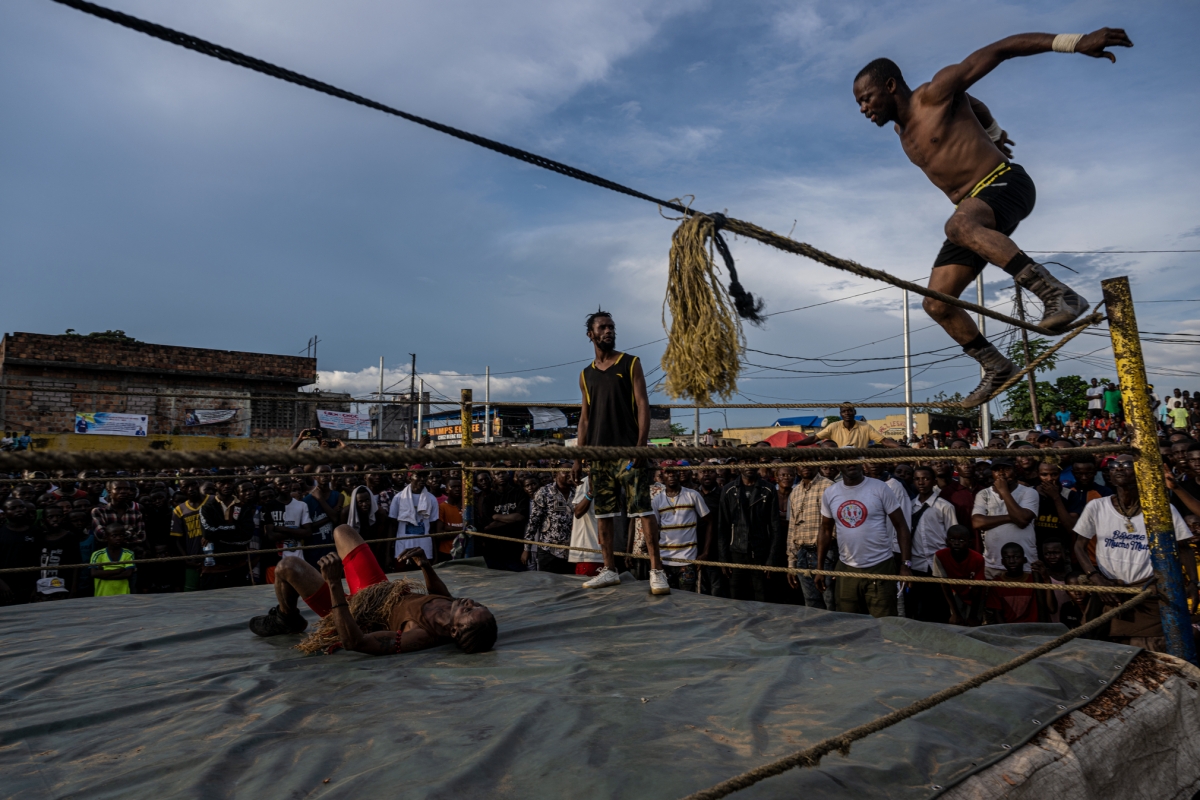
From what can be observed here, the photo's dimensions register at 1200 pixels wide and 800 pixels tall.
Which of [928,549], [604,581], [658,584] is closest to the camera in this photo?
[658,584]

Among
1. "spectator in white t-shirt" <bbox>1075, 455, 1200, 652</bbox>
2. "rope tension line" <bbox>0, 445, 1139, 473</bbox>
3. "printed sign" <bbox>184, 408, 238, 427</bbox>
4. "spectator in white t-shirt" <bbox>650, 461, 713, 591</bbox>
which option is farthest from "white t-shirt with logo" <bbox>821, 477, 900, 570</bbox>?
"printed sign" <bbox>184, 408, 238, 427</bbox>

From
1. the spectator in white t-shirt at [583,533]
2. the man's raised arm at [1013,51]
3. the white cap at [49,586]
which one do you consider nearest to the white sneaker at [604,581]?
the spectator in white t-shirt at [583,533]

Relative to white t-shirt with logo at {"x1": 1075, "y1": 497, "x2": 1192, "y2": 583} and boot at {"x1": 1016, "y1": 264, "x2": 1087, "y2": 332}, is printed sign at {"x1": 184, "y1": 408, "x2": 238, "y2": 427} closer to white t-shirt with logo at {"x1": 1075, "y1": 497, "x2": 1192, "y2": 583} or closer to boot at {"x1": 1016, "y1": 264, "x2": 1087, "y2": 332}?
white t-shirt with logo at {"x1": 1075, "y1": 497, "x2": 1192, "y2": 583}

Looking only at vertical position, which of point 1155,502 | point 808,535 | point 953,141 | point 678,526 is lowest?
point 808,535

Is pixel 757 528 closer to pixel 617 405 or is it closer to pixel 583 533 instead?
pixel 583 533

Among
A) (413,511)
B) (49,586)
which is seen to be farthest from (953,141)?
(49,586)

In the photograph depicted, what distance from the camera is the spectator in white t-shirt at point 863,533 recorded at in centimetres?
493

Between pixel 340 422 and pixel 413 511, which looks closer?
pixel 413 511

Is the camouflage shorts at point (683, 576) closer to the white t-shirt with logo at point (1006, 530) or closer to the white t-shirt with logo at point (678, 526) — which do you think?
the white t-shirt with logo at point (678, 526)

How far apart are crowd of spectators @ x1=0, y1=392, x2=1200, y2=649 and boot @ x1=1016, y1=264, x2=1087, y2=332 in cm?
143

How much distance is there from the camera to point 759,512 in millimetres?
6203

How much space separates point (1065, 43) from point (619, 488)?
288 centimetres

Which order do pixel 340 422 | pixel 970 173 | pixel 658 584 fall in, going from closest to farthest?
pixel 970 173 → pixel 658 584 → pixel 340 422

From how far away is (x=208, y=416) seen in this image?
20562 millimetres
